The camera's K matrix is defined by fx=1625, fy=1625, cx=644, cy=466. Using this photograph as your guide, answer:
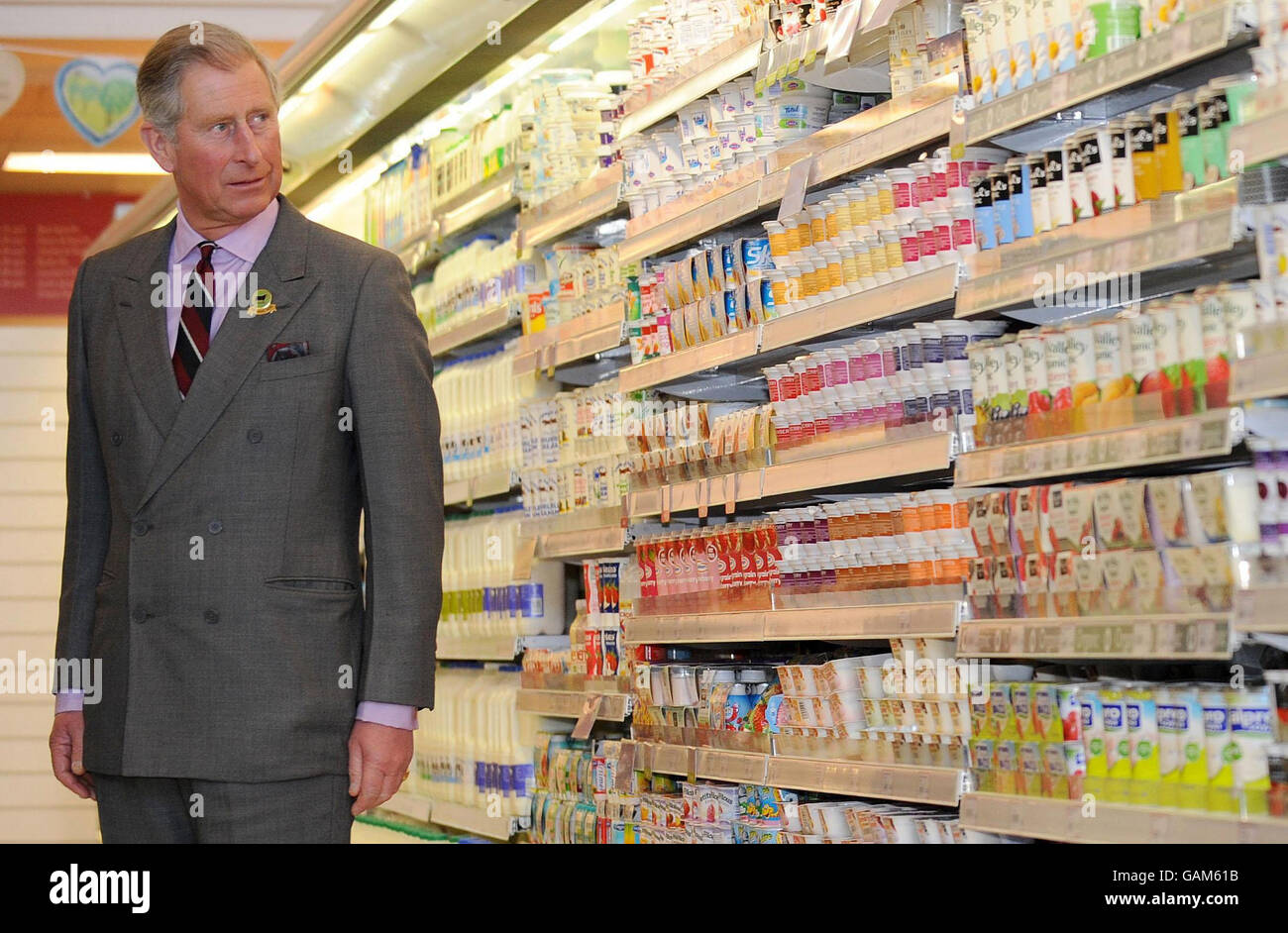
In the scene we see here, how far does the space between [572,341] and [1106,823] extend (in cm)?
274

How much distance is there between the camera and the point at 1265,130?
242 cm

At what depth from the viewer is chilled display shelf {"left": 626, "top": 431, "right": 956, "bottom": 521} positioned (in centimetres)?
329

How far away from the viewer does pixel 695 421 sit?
4422 mm

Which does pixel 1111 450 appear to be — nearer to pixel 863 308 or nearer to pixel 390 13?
pixel 863 308

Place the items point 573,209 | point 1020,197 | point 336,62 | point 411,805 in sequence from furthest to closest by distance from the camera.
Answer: point 411,805 < point 336,62 < point 573,209 < point 1020,197

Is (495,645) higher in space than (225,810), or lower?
higher

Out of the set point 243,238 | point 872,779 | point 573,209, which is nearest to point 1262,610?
point 872,779

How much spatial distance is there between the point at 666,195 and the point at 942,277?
56.7 inches

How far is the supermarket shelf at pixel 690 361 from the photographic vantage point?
13.2 feet

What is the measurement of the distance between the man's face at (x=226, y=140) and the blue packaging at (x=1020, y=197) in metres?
1.38

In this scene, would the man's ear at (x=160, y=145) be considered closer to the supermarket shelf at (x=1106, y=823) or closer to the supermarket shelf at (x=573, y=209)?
the supermarket shelf at (x=1106, y=823)

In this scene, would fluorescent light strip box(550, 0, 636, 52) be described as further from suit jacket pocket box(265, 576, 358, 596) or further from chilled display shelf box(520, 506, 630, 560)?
suit jacket pocket box(265, 576, 358, 596)

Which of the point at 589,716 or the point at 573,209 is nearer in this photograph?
the point at 589,716
